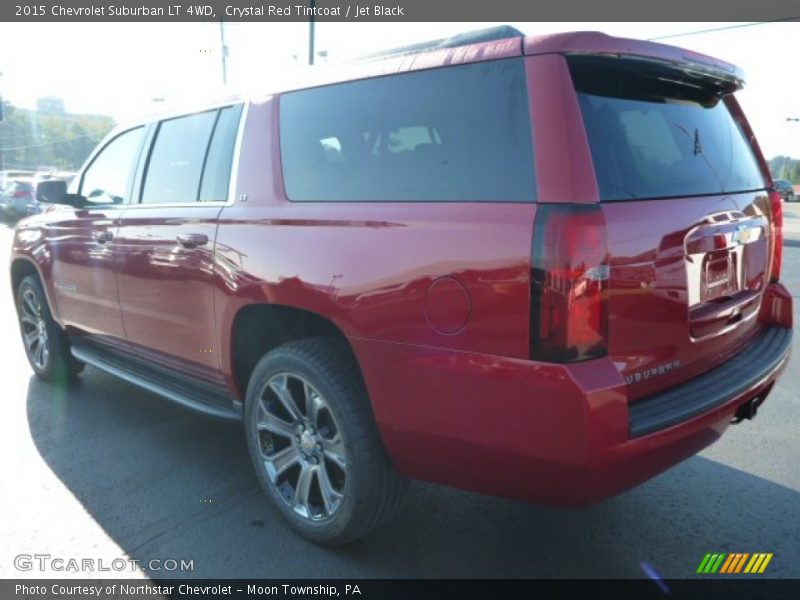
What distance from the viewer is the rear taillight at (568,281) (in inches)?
74.1

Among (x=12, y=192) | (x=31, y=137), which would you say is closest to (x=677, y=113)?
(x=12, y=192)

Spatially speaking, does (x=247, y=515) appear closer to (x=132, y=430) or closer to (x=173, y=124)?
(x=132, y=430)

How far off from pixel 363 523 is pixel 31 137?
54.3 metres

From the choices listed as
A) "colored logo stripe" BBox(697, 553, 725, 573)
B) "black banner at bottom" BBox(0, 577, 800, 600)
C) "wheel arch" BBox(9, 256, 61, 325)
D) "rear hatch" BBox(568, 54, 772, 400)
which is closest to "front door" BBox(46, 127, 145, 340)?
"wheel arch" BBox(9, 256, 61, 325)

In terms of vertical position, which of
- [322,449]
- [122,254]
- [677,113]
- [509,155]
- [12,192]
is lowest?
[12,192]

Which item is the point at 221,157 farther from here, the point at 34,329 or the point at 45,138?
the point at 45,138

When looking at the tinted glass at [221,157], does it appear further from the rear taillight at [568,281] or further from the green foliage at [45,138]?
the green foliage at [45,138]

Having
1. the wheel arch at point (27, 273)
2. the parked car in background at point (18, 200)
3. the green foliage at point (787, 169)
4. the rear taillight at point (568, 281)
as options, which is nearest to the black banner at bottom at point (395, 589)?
the rear taillight at point (568, 281)

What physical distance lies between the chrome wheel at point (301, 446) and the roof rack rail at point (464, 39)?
4.56 ft

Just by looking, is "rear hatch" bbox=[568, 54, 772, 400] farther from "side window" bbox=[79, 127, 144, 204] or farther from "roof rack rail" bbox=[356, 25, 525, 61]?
"side window" bbox=[79, 127, 144, 204]

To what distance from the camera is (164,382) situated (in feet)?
11.8

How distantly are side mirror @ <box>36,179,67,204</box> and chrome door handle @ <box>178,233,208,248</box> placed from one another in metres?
1.62

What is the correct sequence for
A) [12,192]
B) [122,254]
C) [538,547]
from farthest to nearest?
[12,192] < [122,254] < [538,547]

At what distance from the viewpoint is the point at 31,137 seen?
47500 mm
